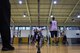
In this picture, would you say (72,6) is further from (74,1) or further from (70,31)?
(70,31)

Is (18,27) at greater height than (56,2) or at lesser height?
lesser

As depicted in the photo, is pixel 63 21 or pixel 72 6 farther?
pixel 63 21

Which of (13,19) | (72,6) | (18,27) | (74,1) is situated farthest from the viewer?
(18,27)

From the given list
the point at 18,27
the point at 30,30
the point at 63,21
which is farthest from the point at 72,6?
the point at 18,27

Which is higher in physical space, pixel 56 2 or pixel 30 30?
pixel 56 2

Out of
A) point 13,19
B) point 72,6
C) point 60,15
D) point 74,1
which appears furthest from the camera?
point 13,19

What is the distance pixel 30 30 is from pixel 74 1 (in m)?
13.6

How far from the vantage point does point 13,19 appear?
32219 millimetres

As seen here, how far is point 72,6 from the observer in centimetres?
2442

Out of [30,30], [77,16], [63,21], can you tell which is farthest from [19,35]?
[77,16]

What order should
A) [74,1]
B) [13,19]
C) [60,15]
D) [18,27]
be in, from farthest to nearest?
[18,27] → [13,19] → [60,15] → [74,1]

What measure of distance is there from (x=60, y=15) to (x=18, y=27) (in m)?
9.37

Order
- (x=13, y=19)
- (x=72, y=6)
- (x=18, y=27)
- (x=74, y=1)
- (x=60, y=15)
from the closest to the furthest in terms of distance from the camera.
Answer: (x=74, y=1)
(x=72, y=6)
(x=60, y=15)
(x=13, y=19)
(x=18, y=27)

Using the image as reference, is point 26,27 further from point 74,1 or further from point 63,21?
point 74,1
